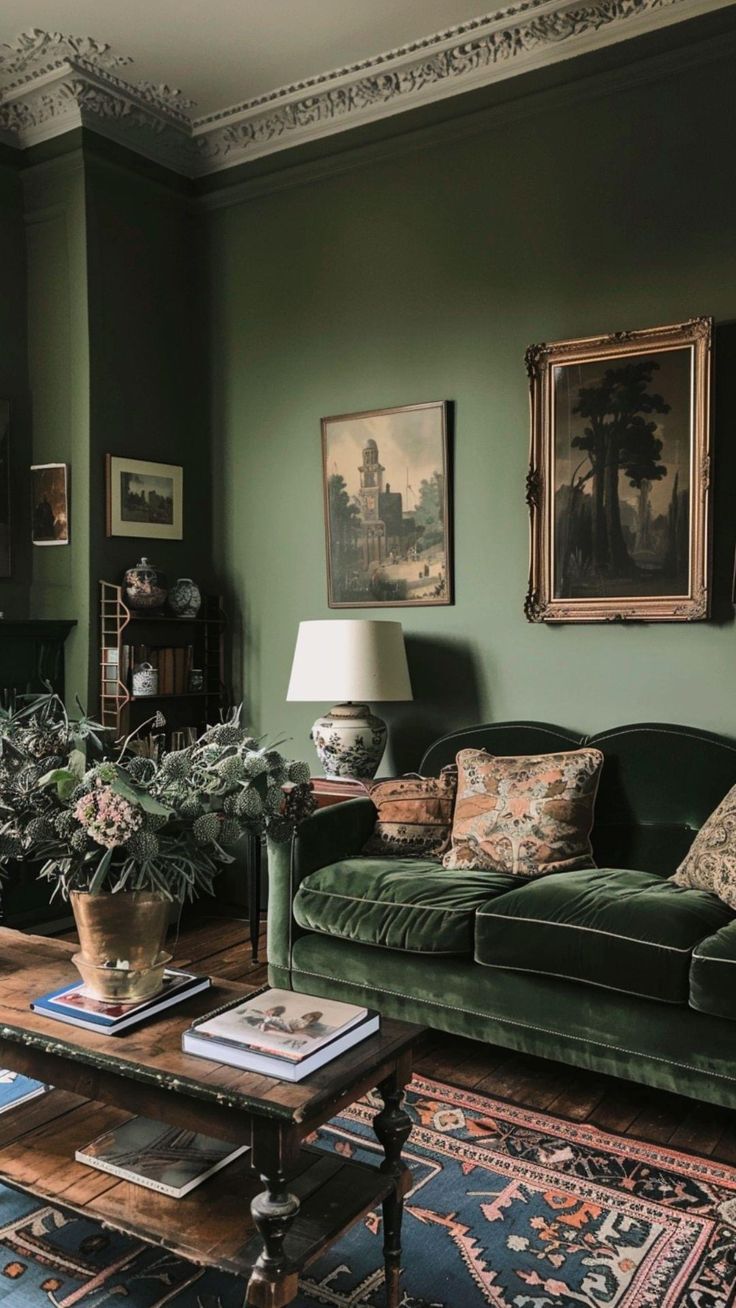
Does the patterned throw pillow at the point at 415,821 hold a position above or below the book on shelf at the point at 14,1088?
above

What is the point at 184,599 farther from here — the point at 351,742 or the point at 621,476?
the point at 621,476

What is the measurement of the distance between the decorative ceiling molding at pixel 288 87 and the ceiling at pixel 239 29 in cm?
6

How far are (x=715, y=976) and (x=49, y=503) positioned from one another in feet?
11.4

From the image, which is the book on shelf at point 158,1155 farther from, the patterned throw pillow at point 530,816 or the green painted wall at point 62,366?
the green painted wall at point 62,366

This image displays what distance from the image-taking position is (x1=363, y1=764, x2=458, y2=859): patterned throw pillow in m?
3.62

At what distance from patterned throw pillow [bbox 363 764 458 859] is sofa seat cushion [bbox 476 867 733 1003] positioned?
593mm

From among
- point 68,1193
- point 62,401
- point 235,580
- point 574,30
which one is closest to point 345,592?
point 235,580

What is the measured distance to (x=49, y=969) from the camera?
236cm

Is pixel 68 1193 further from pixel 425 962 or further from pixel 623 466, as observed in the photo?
pixel 623 466

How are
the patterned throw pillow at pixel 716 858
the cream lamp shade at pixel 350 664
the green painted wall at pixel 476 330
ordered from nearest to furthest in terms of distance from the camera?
the patterned throw pillow at pixel 716 858
the green painted wall at pixel 476 330
the cream lamp shade at pixel 350 664

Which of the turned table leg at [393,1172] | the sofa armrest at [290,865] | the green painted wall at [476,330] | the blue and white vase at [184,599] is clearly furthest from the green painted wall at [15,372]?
the turned table leg at [393,1172]

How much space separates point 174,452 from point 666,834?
9.56 feet

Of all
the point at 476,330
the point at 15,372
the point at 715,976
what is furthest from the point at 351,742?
the point at 15,372

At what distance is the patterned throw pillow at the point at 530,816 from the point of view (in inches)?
131
